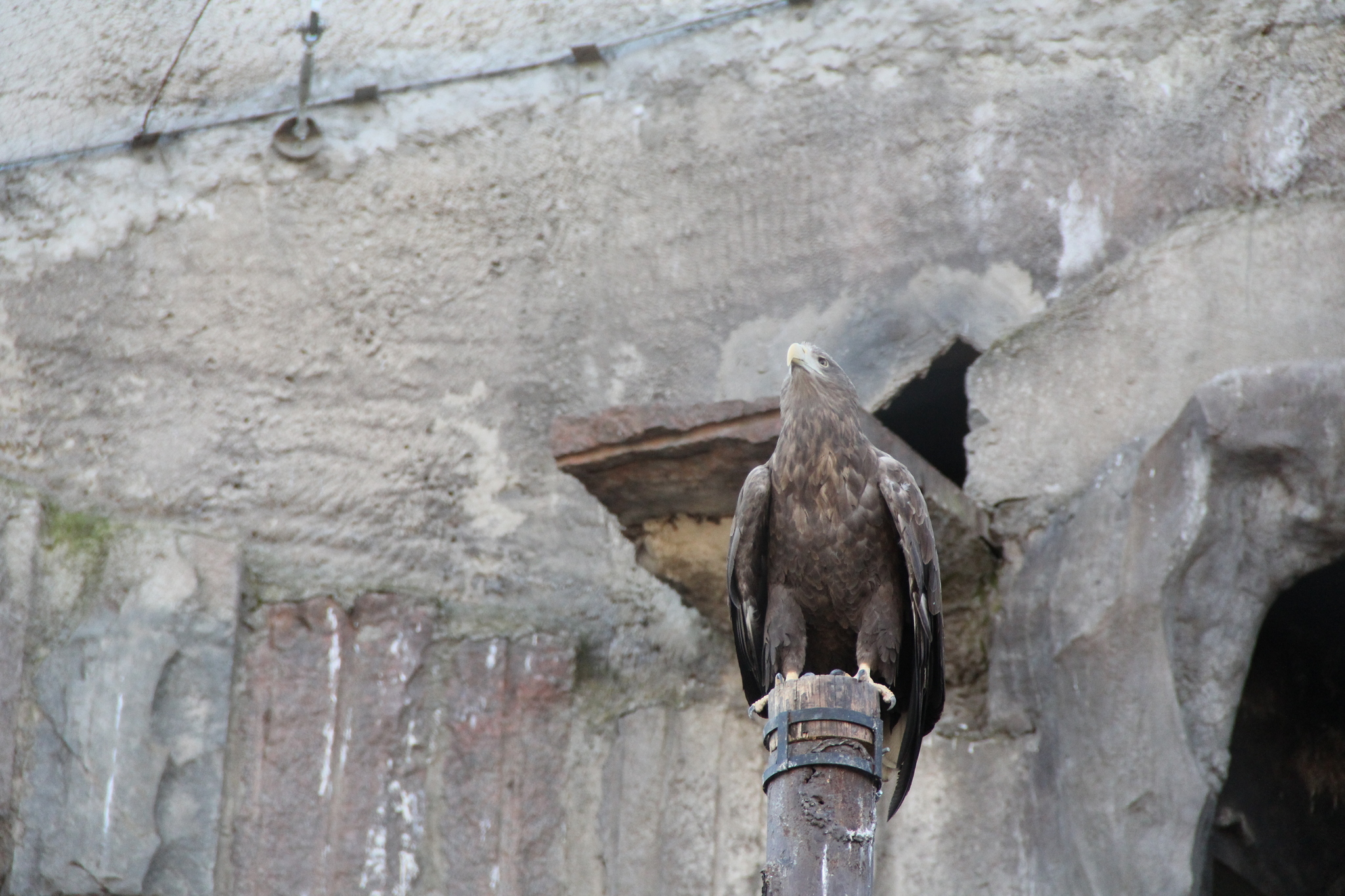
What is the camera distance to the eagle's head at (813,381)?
438 cm

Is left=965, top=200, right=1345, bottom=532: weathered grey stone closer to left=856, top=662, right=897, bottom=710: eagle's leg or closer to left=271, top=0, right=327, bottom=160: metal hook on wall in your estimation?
left=856, top=662, right=897, bottom=710: eagle's leg

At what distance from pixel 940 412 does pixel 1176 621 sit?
1.44m

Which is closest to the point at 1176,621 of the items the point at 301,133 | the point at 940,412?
A: the point at 940,412

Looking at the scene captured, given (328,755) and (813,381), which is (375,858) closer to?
(328,755)

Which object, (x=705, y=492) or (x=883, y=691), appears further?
(x=705, y=492)

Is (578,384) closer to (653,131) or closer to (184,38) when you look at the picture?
(653,131)

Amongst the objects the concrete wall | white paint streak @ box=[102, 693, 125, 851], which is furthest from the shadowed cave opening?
white paint streak @ box=[102, 693, 125, 851]

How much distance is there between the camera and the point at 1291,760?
527 cm

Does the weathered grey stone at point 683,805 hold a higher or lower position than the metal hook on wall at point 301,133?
lower

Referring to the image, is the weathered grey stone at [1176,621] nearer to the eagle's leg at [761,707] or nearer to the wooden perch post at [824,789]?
the eagle's leg at [761,707]

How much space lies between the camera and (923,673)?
4.14 metres

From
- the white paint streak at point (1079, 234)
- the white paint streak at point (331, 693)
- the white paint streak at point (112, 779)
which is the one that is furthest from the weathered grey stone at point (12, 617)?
the white paint streak at point (1079, 234)

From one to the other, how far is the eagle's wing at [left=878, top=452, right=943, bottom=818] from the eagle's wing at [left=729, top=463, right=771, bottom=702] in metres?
0.32

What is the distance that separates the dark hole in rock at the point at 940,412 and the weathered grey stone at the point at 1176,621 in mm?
840
